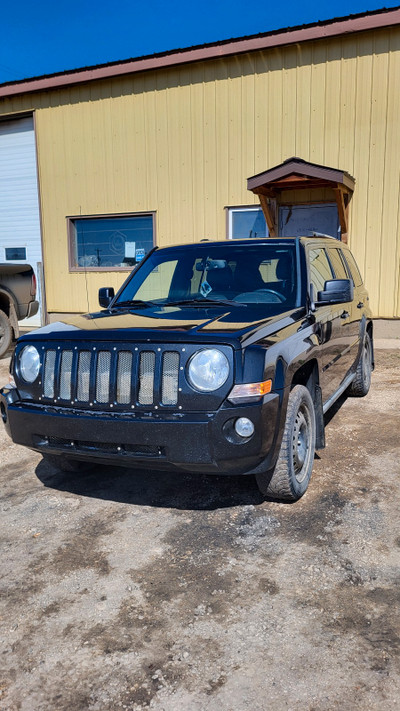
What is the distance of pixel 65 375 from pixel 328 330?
7.14 ft

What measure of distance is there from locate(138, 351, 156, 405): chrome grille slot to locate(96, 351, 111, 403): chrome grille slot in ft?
0.73

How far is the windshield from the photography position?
4.35 m

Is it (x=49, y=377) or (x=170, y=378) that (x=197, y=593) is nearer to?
(x=170, y=378)

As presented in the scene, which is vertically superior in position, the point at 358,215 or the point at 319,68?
the point at 319,68

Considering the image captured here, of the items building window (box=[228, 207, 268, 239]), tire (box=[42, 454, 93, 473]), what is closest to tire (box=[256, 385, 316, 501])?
tire (box=[42, 454, 93, 473])

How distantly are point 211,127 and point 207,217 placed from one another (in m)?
1.77

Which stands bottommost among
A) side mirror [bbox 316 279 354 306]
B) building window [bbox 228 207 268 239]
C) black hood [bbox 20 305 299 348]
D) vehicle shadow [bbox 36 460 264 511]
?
vehicle shadow [bbox 36 460 264 511]

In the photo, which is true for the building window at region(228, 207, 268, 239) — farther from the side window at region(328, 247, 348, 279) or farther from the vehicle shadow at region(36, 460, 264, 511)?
the vehicle shadow at region(36, 460, 264, 511)

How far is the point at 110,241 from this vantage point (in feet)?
42.4

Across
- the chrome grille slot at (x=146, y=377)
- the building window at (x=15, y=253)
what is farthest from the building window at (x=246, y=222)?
the chrome grille slot at (x=146, y=377)

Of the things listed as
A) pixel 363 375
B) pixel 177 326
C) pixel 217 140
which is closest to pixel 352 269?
pixel 363 375

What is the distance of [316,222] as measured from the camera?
36.6ft

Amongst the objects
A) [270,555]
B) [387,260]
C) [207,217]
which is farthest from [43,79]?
[270,555]

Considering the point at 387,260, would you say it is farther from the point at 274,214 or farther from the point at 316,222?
the point at 274,214
